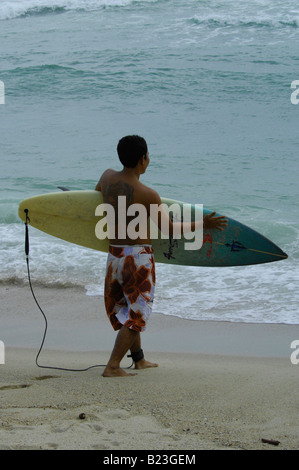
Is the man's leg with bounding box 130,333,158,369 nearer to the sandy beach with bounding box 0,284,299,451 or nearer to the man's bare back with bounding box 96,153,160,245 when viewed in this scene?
the sandy beach with bounding box 0,284,299,451

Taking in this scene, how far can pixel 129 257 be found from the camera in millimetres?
3137

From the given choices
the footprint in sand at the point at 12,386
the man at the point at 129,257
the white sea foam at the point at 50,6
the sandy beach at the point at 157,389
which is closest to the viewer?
the sandy beach at the point at 157,389

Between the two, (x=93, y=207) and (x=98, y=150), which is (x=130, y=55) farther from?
(x=93, y=207)

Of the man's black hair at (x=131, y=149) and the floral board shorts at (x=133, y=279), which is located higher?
the man's black hair at (x=131, y=149)

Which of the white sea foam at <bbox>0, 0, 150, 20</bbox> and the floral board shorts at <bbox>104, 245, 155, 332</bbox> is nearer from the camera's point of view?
the floral board shorts at <bbox>104, 245, 155, 332</bbox>

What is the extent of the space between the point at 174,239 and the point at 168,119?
9440 mm

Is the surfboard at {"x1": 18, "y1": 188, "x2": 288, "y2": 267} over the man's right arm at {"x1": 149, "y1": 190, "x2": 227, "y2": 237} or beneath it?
beneath

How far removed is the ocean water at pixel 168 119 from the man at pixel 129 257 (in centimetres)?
167

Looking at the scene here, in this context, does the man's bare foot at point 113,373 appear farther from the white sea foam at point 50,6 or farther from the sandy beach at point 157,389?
the white sea foam at point 50,6

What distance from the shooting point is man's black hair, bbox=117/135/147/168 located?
303cm

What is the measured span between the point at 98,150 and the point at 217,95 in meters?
4.50

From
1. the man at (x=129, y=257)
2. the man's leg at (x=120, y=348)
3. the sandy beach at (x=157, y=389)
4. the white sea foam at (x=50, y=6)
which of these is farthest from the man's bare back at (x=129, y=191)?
the white sea foam at (x=50, y=6)

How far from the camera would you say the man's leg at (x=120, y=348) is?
317cm

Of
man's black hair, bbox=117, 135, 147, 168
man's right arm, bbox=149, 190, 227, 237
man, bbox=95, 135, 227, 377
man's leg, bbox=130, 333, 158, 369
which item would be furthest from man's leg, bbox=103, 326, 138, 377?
man's black hair, bbox=117, 135, 147, 168
